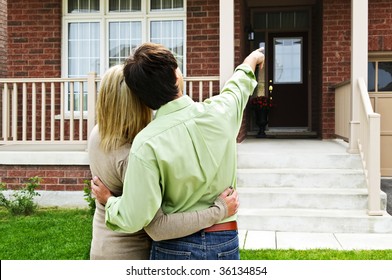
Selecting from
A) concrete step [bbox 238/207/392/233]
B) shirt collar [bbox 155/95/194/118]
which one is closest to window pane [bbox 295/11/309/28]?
concrete step [bbox 238/207/392/233]

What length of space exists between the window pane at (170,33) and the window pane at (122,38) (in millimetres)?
274

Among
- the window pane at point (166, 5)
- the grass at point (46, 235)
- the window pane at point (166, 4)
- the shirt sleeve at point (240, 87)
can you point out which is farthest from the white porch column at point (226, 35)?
the shirt sleeve at point (240, 87)

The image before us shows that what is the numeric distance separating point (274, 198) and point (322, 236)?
82 centimetres

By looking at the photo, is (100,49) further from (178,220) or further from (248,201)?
(178,220)

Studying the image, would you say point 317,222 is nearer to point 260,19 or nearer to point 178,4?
point 178,4

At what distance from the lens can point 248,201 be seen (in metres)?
6.02

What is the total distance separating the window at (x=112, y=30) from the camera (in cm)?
884

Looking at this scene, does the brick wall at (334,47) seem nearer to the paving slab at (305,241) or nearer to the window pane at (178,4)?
Result: the window pane at (178,4)

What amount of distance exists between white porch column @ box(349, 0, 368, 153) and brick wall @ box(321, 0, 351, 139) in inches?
88.9

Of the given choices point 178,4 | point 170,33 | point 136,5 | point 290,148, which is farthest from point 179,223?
point 136,5

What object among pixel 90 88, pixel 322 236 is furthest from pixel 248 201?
pixel 90 88

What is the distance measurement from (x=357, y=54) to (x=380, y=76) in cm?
269

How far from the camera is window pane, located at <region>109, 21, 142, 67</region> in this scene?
351 inches

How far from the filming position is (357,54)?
21.7 feet
